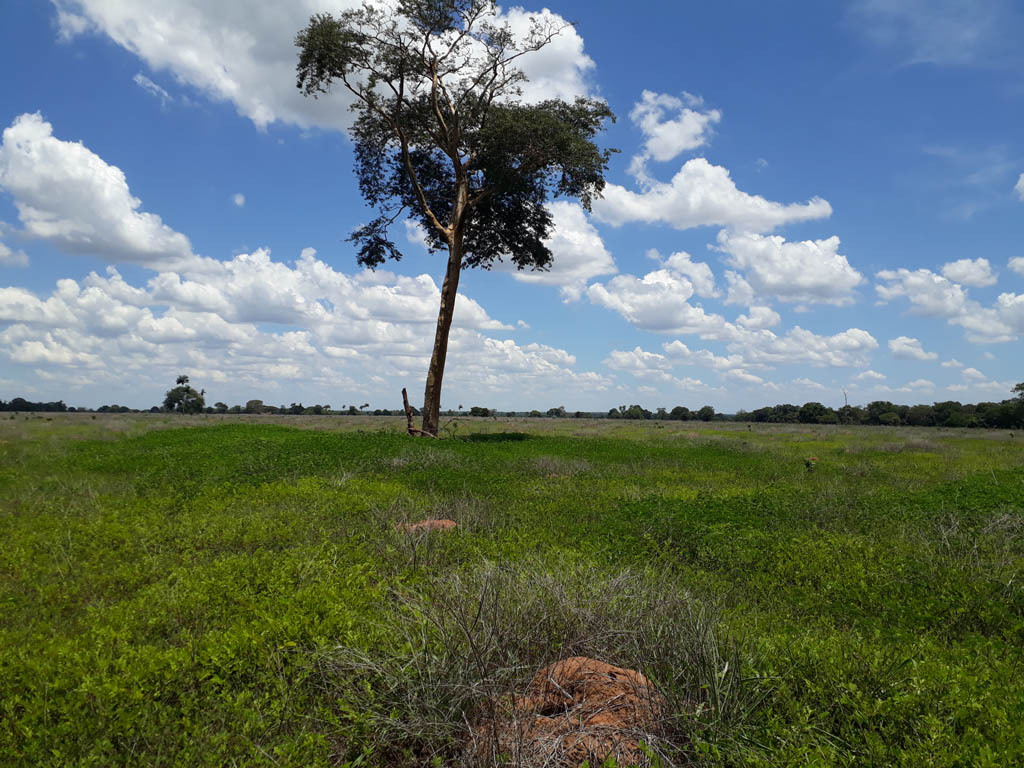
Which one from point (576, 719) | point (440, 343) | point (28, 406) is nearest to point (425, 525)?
point (576, 719)

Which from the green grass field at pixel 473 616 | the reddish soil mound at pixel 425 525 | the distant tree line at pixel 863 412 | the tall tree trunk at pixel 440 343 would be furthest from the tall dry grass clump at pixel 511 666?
the distant tree line at pixel 863 412

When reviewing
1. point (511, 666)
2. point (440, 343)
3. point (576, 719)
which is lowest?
point (576, 719)

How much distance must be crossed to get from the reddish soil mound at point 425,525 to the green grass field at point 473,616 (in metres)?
0.33

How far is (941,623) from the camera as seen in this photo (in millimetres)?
6148

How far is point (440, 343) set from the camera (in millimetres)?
25672

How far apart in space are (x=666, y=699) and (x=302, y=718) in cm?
239

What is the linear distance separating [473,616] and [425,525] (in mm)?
4159

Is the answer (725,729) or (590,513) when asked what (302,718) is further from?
(590,513)

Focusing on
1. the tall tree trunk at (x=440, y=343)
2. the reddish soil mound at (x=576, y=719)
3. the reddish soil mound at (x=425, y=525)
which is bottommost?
the reddish soil mound at (x=576, y=719)

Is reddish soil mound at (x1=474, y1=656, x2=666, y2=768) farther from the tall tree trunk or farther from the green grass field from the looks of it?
the tall tree trunk

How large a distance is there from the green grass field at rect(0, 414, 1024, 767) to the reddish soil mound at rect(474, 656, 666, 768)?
0.57 feet

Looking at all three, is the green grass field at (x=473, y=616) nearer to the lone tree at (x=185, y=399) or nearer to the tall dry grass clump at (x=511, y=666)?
the tall dry grass clump at (x=511, y=666)

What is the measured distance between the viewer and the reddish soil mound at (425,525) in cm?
879

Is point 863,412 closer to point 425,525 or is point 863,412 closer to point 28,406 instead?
point 425,525
